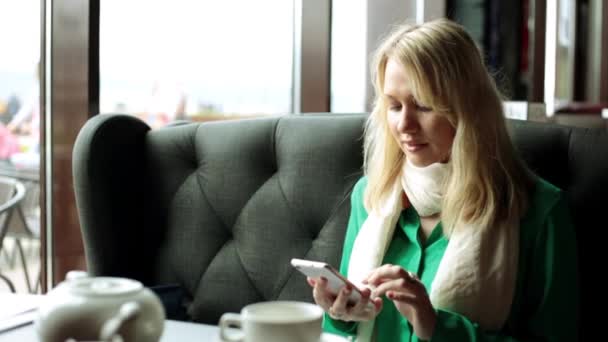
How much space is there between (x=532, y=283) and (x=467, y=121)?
34 cm

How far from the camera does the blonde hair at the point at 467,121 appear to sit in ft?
5.21

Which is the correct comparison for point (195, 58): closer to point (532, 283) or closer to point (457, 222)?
point (457, 222)

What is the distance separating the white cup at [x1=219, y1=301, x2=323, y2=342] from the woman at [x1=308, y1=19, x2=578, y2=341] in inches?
13.7

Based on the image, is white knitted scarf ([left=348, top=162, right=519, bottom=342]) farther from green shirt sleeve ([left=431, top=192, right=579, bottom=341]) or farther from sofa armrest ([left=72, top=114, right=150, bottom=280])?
sofa armrest ([left=72, top=114, right=150, bottom=280])

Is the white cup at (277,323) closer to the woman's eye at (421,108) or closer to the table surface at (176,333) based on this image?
the table surface at (176,333)

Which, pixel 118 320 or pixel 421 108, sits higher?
pixel 421 108

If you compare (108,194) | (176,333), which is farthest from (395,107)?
(108,194)

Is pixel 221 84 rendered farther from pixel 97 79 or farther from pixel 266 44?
pixel 97 79

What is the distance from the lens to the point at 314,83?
3.16 meters

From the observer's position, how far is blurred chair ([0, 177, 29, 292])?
2.28 meters

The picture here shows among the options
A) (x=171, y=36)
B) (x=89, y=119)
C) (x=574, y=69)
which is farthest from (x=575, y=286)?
(x=574, y=69)

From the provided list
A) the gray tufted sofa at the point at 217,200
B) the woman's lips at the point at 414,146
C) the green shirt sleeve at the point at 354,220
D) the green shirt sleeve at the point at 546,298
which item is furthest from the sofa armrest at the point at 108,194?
the green shirt sleeve at the point at 546,298

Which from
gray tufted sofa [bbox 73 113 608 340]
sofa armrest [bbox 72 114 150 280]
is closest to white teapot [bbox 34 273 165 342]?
gray tufted sofa [bbox 73 113 608 340]

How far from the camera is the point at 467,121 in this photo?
5.22 feet
